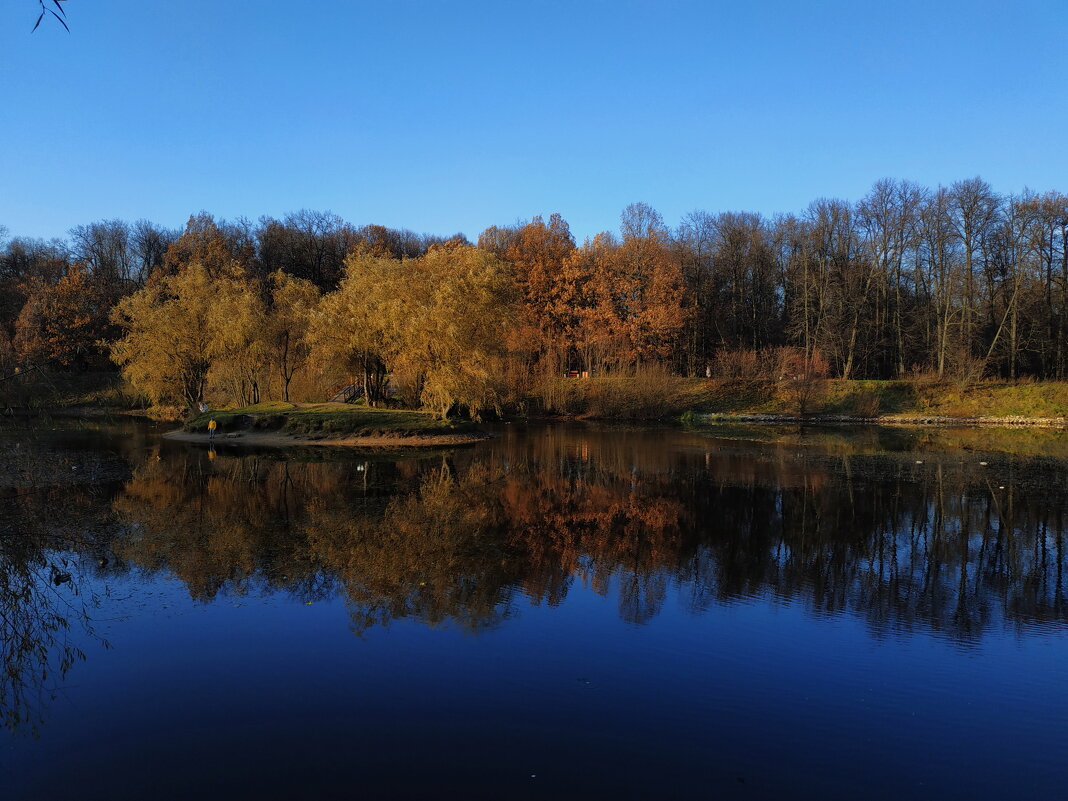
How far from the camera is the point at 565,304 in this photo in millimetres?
49062

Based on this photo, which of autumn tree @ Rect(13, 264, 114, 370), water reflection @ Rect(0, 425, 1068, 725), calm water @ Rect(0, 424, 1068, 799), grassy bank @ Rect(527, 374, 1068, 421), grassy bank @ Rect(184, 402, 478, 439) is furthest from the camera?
autumn tree @ Rect(13, 264, 114, 370)

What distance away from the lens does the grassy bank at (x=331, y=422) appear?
2992 cm

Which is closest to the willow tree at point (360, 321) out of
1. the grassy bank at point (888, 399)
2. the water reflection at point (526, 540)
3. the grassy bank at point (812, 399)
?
the water reflection at point (526, 540)

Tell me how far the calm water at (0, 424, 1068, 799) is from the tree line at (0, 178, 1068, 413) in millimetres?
18743

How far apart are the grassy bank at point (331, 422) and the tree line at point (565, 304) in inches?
71.6

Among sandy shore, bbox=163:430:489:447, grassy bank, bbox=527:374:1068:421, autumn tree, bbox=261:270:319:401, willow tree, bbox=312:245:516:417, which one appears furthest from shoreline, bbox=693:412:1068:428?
autumn tree, bbox=261:270:319:401

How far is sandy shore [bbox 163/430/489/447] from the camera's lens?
95.1 feet

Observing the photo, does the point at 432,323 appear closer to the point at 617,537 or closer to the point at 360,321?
the point at 360,321

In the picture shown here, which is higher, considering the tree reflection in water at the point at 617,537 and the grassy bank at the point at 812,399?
the grassy bank at the point at 812,399

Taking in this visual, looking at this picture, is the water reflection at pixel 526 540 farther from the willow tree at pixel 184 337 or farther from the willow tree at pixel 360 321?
the willow tree at pixel 184 337

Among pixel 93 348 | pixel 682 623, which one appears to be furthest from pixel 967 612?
pixel 93 348

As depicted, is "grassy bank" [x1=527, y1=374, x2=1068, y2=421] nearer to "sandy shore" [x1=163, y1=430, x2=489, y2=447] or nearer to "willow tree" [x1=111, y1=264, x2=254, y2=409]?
"sandy shore" [x1=163, y1=430, x2=489, y2=447]

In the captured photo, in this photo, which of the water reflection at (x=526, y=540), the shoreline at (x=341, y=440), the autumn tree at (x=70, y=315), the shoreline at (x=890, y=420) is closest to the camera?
the water reflection at (x=526, y=540)

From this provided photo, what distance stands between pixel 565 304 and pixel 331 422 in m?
23.4
